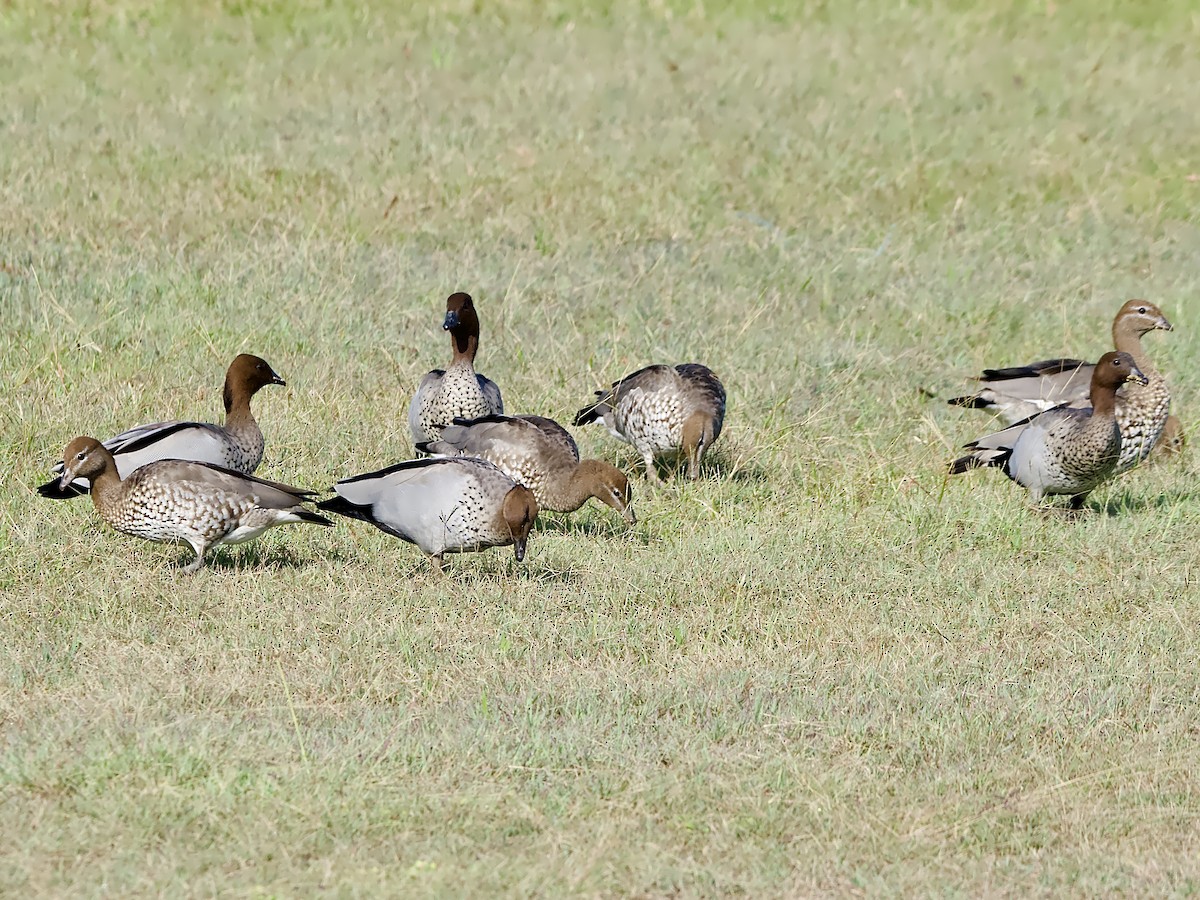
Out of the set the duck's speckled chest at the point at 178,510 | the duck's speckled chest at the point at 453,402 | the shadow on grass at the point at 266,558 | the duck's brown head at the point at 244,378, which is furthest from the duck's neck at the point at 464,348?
the duck's speckled chest at the point at 178,510

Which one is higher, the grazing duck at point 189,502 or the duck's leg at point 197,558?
the grazing duck at point 189,502

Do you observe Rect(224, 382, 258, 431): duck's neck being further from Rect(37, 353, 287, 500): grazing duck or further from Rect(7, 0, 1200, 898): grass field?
Rect(7, 0, 1200, 898): grass field

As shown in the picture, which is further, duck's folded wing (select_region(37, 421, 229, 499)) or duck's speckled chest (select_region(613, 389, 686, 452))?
duck's speckled chest (select_region(613, 389, 686, 452))

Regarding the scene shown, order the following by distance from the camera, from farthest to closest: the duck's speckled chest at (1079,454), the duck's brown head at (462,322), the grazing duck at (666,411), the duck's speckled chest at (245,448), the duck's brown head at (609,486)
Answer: the duck's brown head at (462,322) → the grazing duck at (666,411) → the duck's speckled chest at (1079,454) → the duck's speckled chest at (245,448) → the duck's brown head at (609,486)

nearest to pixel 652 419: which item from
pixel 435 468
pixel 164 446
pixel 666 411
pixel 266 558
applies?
pixel 666 411

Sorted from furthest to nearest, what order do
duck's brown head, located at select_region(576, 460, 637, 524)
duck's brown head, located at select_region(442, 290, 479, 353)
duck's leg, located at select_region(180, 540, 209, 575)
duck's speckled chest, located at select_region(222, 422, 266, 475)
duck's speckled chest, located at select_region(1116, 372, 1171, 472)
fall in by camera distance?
duck's brown head, located at select_region(442, 290, 479, 353)
duck's speckled chest, located at select_region(1116, 372, 1171, 472)
duck's speckled chest, located at select_region(222, 422, 266, 475)
duck's brown head, located at select_region(576, 460, 637, 524)
duck's leg, located at select_region(180, 540, 209, 575)

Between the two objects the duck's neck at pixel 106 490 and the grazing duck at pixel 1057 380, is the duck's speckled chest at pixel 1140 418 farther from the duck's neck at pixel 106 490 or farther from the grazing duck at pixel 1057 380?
the duck's neck at pixel 106 490

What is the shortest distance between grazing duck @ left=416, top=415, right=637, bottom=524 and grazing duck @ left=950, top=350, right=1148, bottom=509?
2.24 m

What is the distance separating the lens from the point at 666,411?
852cm

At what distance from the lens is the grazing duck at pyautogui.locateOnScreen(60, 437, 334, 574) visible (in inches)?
263

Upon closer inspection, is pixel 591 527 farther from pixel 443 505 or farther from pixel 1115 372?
pixel 1115 372

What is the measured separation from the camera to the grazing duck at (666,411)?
8477mm

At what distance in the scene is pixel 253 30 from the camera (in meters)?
17.1

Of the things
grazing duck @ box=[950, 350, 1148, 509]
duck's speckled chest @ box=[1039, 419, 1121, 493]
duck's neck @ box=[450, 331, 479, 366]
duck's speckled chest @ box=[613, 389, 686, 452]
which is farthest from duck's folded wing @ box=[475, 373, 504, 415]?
duck's speckled chest @ box=[1039, 419, 1121, 493]
